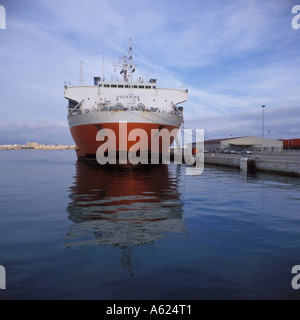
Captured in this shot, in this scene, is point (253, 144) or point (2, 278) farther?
point (253, 144)

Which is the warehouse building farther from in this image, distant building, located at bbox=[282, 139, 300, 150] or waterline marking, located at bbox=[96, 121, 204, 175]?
waterline marking, located at bbox=[96, 121, 204, 175]

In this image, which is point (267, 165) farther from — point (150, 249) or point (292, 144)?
point (292, 144)

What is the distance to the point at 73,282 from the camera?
4598mm

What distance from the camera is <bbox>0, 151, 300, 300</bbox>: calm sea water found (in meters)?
4.43

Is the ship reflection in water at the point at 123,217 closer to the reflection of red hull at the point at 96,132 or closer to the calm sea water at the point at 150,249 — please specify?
the calm sea water at the point at 150,249

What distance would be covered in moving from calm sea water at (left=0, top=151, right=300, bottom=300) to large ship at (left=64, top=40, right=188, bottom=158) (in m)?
15.4

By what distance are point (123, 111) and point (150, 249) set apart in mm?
21279

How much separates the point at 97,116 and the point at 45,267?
74.9 feet

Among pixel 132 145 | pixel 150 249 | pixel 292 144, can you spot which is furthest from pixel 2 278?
pixel 292 144

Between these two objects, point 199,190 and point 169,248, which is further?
point 199,190

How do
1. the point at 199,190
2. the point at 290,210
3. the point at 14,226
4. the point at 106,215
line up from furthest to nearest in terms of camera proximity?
1. the point at 199,190
2. the point at 290,210
3. the point at 106,215
4. the point at 14,226

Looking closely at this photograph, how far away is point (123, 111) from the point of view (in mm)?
26047
